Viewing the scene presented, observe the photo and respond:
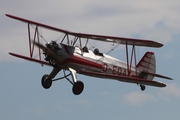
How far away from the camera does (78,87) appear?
26.2 m

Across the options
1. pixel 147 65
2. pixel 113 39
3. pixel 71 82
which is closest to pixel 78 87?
pixel 71 82

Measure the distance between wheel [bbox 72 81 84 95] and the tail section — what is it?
5.68 metres

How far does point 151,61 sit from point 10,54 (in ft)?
29.2

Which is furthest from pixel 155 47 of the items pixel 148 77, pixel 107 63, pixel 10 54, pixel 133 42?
pixel 10 54

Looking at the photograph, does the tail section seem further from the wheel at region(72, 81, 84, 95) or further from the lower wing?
the wheel at region(72, 81, 84, 95)

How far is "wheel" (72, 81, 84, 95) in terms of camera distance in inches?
1029

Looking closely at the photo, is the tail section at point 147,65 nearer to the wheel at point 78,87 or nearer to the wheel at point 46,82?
the wheel at point 78,87

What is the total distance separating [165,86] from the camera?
25.5 meters

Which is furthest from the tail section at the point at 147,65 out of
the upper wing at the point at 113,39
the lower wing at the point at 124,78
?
the lower wing at the point at 124,78

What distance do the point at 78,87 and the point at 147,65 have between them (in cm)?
699

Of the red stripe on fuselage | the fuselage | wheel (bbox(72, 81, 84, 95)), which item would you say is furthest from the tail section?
wheel (bbox(72, 81, 84, 95))

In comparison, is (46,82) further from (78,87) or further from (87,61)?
(87,61)

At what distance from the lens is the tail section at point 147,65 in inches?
1218

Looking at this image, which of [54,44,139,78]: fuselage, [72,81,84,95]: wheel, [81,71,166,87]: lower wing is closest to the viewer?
[81,71,166,87]: lower wing
